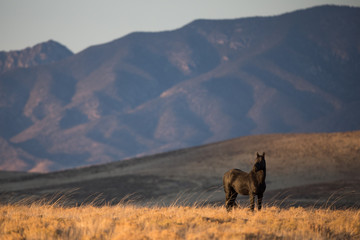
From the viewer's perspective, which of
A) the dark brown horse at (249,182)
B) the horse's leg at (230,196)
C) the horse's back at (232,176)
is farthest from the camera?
the horse's leg at (230,196)

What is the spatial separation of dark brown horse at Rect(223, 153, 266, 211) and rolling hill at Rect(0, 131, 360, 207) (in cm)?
1817

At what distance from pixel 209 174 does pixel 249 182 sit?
37171 millimetres

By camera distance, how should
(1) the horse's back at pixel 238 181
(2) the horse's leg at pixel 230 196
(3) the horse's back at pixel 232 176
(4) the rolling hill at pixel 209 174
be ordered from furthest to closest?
(4) the rolling hill at pixel 209 174, (2) the horse's leg at pixel 230 196, (3) the horse's back at pixel 232 176, (1) the horse's back at pixel 238 181

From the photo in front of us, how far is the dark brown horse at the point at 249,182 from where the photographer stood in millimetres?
11484

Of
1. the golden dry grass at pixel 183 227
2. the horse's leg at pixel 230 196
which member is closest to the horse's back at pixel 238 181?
the horse's leg at pixel 230 196

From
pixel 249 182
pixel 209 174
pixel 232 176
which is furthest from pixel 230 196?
pixel 209 174

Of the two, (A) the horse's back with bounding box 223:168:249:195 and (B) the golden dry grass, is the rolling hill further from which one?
(B) the golden dry grass

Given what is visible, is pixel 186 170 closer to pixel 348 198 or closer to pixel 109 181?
pixel 109 181

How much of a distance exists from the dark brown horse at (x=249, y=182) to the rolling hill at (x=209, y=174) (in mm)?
18172

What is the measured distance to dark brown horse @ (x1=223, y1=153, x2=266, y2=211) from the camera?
11484 mm

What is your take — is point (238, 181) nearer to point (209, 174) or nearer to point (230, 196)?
point (230, 196)

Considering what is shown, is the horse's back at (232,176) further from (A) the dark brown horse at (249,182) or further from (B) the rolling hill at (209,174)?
(B) the rolling hill at (209,174)

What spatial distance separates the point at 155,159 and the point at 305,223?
184 feet

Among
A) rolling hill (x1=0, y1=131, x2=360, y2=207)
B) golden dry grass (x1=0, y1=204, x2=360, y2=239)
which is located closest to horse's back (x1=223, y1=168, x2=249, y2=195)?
golden dry grass (x1=0, y1=204, x2=360, y2=239)
